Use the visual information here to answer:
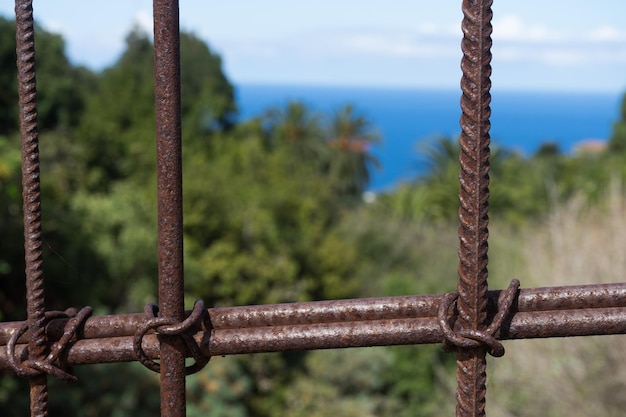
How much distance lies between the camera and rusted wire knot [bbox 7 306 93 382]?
1.01 meters

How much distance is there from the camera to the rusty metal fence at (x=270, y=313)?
96 cm

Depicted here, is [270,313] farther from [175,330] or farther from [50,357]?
[50,357]

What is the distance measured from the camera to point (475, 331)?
3.16ft

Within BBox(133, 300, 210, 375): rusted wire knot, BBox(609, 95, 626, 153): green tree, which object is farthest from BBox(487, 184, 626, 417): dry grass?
BBox(609, 95, 626, 153): green tree

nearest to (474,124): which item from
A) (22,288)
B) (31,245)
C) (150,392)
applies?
(31,245)

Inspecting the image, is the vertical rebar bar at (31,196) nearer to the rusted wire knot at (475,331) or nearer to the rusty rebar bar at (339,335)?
the rusty rebar bar at (339,335)

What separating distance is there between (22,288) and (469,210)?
895 cm

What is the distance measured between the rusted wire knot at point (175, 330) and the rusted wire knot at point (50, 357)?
0.30ft

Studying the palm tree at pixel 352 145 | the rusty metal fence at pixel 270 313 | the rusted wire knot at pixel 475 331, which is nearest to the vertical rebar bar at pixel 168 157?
the rusty metal fence at pixel 270 313

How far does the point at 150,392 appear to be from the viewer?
10312 millimetres

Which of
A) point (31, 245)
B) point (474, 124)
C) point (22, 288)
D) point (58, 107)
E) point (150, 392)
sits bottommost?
point (150, 392)

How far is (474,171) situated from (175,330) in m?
0.42

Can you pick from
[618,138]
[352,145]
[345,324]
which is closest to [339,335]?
[345,324]

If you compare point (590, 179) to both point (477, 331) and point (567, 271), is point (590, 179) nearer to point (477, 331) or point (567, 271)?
point (567, 271)
